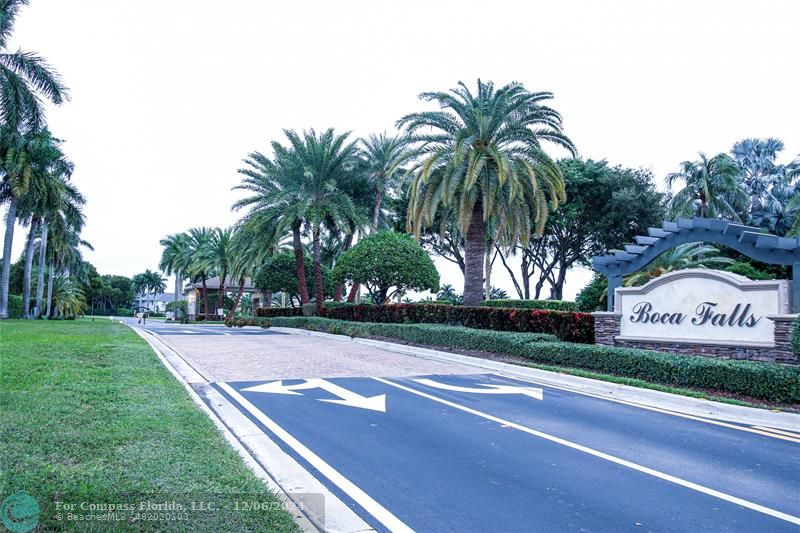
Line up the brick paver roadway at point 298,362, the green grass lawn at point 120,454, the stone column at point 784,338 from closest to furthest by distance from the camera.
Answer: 1. the green grass lawn at point 120,454
2. the stone column at point 784,338
3. the brick paver roadway at point 298,362

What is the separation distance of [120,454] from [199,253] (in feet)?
182

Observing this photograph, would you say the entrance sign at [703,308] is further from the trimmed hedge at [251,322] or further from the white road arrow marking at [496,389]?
the trimmed hedge at [251,322]

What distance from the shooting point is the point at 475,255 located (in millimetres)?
22547

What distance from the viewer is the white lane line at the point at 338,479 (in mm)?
4668

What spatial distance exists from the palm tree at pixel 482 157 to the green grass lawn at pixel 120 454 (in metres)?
14.1

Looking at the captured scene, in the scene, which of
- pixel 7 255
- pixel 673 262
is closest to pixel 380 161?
pixel 673 262

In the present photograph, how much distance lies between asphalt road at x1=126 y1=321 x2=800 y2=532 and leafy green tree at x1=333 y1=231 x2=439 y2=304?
758 inches

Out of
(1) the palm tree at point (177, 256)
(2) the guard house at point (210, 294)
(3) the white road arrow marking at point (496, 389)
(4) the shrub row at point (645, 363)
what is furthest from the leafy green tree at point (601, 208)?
(1) the palm tree at point (177, 256)

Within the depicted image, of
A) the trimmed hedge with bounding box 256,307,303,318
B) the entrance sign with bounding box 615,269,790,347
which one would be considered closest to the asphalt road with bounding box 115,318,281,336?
the trimmed hedge with bounding box 256,307,303,318

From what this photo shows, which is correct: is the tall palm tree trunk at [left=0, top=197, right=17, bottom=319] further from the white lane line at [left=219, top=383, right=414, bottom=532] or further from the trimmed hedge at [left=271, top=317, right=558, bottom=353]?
the white lane line at [left=219, top=383, right=414, bottom=532]

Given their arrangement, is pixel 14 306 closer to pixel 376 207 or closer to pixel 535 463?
pixel 376 207

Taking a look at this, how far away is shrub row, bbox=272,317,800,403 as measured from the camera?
995cm

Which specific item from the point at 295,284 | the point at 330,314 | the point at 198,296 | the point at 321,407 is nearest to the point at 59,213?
the point at 295,284

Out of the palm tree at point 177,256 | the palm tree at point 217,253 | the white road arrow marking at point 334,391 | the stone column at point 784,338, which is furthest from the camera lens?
the palm tree at point 177,256
